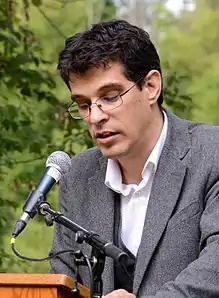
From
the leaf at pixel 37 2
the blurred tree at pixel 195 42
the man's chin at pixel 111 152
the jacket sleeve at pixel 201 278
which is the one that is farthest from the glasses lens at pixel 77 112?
the blurred tree at pixel 195 42

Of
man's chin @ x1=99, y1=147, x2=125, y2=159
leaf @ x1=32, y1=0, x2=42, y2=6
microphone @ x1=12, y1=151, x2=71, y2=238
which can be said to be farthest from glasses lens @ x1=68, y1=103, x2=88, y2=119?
leaf @ x1=32, y1=0, x2=42, y2=6

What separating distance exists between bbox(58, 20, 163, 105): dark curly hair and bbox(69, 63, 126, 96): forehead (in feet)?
0.06

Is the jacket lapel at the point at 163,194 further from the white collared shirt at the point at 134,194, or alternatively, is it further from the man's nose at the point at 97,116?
the man's nose at the point at 97,116

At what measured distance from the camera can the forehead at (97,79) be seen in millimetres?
3395

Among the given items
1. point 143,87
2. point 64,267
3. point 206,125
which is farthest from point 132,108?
point 64,267

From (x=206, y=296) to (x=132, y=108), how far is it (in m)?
0.71

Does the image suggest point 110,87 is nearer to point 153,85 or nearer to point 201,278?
point 153,85

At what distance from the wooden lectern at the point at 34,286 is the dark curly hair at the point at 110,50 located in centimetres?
80

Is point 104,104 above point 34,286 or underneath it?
above

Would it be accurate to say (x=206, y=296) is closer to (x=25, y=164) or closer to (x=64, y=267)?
(x=64, y=267)

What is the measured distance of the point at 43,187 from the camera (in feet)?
10.2

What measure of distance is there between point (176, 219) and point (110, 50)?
2.07 ft

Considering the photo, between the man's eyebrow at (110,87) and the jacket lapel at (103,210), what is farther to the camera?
the jacket lapel at (103,210)

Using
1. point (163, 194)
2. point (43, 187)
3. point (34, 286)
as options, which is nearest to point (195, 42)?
point (163, 194)
